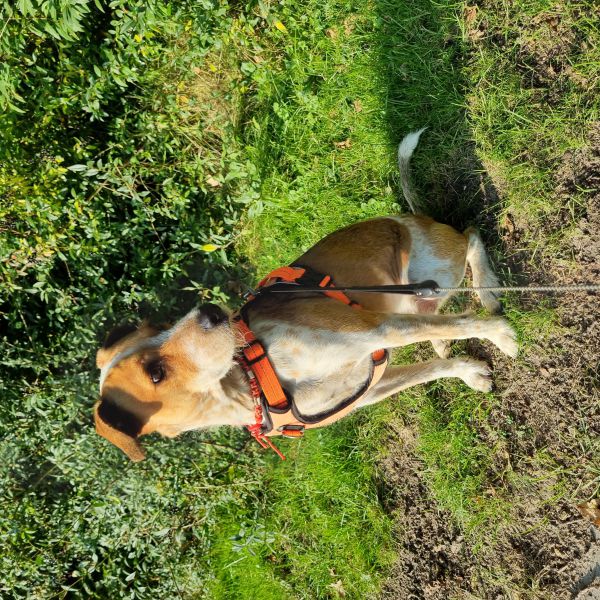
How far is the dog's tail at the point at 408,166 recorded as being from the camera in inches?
168

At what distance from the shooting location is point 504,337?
3.85 meters

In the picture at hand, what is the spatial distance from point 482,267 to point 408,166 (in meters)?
0.92

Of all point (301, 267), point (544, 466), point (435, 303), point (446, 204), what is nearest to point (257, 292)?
point (301, 267)

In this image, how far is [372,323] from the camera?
11.2 feet

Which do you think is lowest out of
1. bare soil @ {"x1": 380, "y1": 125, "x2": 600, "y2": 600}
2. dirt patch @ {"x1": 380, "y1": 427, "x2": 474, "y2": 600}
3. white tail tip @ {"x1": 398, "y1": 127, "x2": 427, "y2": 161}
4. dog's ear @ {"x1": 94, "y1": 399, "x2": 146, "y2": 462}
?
dirt patch @ {"x1": 380, "y1": 427, "x2": 474, "y2": 600}

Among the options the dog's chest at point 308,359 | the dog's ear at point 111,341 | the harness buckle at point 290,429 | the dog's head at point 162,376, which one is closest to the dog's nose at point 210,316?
the dog's head at point 162,376

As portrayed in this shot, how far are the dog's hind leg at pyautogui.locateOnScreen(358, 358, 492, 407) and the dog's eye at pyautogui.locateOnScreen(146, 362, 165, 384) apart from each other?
152 centimetres

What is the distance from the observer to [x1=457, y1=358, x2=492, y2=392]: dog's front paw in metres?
4.04

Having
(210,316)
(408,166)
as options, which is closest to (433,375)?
(408,166)

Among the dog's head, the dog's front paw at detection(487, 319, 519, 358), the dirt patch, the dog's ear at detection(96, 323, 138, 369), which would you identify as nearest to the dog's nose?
the dog's head

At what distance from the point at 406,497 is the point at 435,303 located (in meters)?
1.51

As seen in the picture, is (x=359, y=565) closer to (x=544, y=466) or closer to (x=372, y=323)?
(x=544, y=466)

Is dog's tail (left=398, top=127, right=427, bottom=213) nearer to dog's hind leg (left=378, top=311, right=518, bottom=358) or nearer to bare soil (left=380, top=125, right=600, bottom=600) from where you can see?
bare soil (left=380, top=125, right=600, bottom=600)

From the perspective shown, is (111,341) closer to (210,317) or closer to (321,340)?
(210,317)
